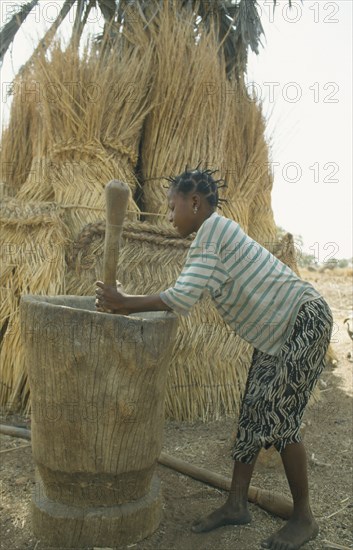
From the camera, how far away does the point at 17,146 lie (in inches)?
169

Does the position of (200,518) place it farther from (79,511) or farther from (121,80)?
(121,80)

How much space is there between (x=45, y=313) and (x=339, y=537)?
4.99 ft

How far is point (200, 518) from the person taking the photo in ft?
7.63

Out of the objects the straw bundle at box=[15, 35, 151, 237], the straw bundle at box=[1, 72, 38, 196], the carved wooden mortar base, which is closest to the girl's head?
the carved wooden mortar base

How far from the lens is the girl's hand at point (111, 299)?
201 centimetres

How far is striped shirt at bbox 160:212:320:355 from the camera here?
2.02 m

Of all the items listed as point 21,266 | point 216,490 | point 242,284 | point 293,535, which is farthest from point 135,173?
point 293,535

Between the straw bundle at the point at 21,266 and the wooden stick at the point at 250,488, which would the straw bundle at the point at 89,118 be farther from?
the wooden stick at the point at 250,488

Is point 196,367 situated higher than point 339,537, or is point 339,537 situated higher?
point 196,367

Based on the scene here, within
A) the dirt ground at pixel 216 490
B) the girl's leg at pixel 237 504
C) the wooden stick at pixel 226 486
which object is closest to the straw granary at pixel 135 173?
the dirt ground at pixel 216 490

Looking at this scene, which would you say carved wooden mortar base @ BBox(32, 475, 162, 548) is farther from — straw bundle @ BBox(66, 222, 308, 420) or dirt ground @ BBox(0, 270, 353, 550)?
straw bundle @ BBox(66, 222, 308, 420)

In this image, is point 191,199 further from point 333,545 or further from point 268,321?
point 333,545

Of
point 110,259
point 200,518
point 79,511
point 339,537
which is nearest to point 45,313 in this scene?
point 110,259

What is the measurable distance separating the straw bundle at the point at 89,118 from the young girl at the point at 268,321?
1520 millimetres
